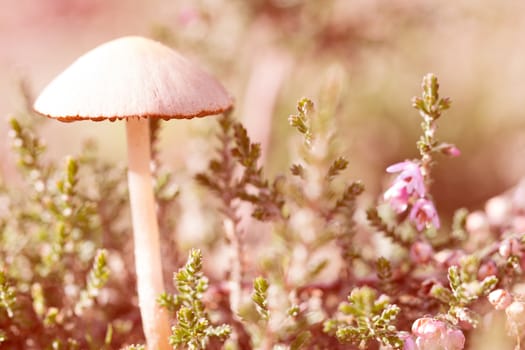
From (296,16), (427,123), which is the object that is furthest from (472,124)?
(427,123)

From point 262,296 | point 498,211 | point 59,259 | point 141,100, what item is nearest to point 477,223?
point 498,211

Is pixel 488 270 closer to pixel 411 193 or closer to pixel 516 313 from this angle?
pixel 516 313

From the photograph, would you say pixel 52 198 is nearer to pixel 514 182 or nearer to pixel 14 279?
pixel 14 279

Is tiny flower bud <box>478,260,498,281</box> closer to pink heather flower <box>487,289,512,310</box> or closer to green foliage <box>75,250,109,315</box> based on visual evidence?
pink heather flower <box>487,289,512,310</box>

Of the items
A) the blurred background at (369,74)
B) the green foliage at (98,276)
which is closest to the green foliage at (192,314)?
the green foliage at (98,276)

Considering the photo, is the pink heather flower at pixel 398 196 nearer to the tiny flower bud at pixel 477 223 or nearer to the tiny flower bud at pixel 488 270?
the tiny flower bud at pixel 488 270

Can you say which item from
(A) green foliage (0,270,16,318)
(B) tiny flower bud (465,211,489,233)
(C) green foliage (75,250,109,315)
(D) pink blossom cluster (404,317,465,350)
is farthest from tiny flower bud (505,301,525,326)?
(A) green foliage (0,270,16,318)
